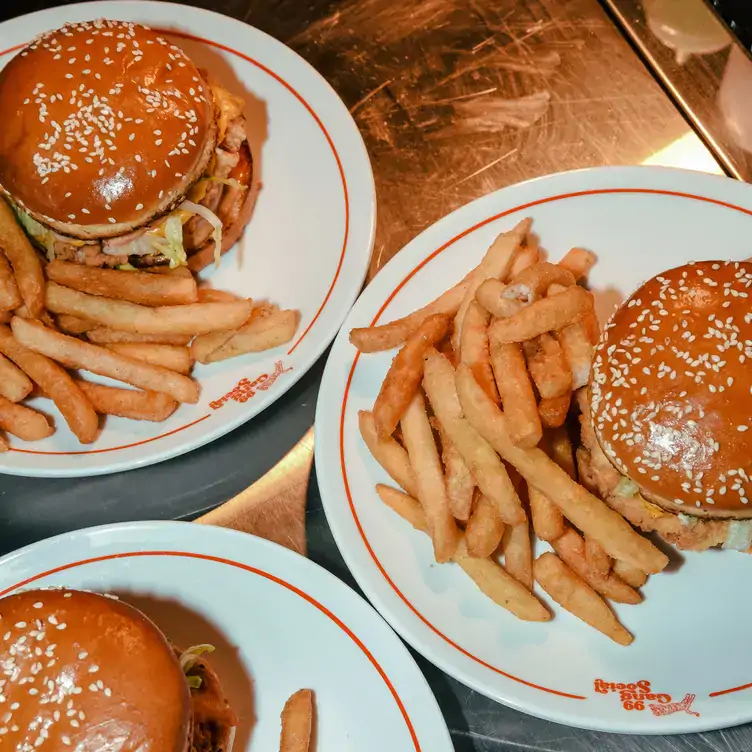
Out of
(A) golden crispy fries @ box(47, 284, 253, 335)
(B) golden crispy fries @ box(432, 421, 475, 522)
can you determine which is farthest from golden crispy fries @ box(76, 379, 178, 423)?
(B) golden crispy fries @ box(432, 421, 475, 522)

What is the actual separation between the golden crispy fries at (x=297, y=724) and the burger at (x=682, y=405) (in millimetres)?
1071

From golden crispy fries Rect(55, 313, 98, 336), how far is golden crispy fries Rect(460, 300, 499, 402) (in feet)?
4.50

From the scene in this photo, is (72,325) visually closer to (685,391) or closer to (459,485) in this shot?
(459,485)

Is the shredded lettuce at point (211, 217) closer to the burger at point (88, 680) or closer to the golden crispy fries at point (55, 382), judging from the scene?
the golden crispy fries at point (55, 382)

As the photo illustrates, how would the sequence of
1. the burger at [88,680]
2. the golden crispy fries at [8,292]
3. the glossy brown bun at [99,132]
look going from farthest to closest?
the golden crispy fries at [8,292] → the glossy brown bun at [99,132] → the burger at [88,680]

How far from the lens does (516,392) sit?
2.24 metres

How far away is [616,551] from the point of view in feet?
7.39

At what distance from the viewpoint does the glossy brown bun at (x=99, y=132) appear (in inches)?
109

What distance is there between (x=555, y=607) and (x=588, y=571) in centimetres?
22

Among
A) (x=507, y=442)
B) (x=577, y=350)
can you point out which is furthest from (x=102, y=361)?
(x=577, y=350)

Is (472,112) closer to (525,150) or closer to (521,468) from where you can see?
(525,150)

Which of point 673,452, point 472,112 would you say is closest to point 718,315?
point 673,452

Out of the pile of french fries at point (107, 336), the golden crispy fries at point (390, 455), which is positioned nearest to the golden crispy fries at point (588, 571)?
the golden crispy fries at point (390, 455)

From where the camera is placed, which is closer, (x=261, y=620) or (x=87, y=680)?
(x=87, y=680)
